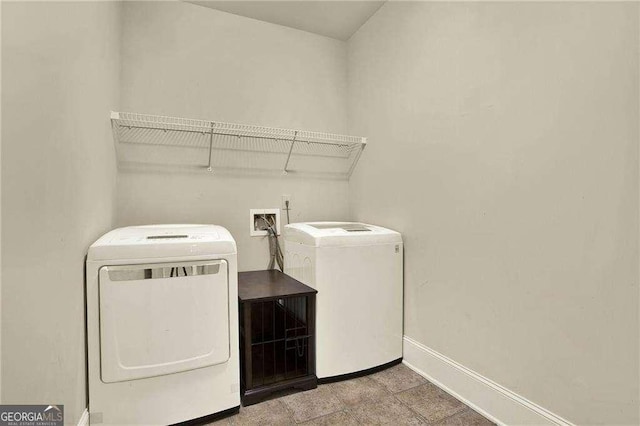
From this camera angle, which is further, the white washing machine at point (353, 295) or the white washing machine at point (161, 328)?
the white washing machine at point (353, 295)

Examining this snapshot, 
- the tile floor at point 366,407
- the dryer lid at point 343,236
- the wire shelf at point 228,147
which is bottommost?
the tile floor at point 366,407

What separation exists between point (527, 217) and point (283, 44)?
2100 millimetres

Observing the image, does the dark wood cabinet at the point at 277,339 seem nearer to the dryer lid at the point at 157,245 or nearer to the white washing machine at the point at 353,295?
the white washing machine at the point at 353,295

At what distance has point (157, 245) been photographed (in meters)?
1.39

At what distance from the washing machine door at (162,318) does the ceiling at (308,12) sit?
184 cm

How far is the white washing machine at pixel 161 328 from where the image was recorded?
131cm

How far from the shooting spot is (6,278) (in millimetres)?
708

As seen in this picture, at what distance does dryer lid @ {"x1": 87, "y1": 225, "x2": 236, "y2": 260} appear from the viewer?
131cm

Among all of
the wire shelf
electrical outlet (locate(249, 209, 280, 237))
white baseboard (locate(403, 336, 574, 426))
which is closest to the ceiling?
the wire shelf

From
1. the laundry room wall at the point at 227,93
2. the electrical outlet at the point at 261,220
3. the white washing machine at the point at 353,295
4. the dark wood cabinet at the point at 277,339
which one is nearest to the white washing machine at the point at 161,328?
the dark wood cabinet at the point at 277,339

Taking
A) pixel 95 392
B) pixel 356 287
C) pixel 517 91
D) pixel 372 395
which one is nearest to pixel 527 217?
pixel 517 91

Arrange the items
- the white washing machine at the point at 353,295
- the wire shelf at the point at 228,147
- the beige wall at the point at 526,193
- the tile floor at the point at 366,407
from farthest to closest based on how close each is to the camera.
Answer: the wire shelf at the point at 228,147, the white washing machine at the point at 353,295, the tile floor at the point at 366,407, the beige wall at the point at 526,193

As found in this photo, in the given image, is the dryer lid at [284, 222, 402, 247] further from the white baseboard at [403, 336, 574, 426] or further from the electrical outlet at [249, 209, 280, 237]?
the white baseboard at [403, 336, 574, 426]

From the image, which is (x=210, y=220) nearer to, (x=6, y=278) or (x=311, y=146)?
A: (x=311, y=146)
